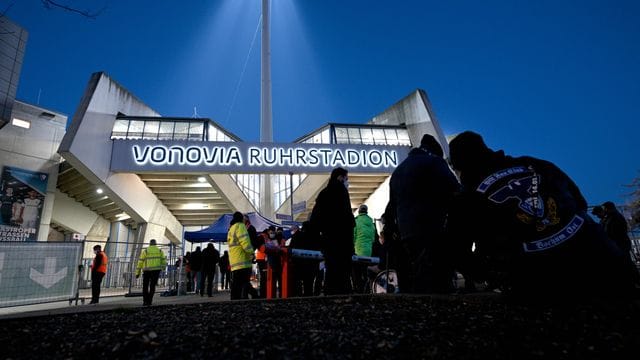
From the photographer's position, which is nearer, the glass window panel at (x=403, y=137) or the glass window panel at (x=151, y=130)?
the glass window panel at (x=151, y=130)

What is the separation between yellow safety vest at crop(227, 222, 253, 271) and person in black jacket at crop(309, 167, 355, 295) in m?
2.04

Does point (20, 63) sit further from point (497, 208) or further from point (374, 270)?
point (497, 208)

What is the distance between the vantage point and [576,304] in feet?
5.59

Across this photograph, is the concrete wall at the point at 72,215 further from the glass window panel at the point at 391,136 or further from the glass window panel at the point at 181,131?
the glass window panel at the point at 391,136

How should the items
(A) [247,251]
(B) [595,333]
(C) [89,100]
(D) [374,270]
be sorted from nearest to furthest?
(B) [595,333], (A) [247,251], (D) [374,270], (C) [89,100]

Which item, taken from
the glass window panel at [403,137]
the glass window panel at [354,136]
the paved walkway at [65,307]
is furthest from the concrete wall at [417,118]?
the paved walkway at [65,307]

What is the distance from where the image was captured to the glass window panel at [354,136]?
22984 millimetres

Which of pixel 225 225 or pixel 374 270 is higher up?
pixel 225 225

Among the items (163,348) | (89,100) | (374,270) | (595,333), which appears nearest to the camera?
(595,333)

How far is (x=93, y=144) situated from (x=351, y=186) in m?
14.3

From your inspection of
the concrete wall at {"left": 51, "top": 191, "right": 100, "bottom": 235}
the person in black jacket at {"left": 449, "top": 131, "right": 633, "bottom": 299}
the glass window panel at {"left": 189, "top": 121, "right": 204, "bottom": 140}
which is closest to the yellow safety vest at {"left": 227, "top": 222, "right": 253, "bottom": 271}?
the person in black jacket at {"left": 449, "top": 131, "right": 633, "bottom": 299}

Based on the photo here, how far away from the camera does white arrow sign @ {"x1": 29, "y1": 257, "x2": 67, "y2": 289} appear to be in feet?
26.2

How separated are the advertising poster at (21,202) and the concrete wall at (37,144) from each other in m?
0.31

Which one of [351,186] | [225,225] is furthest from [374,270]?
[351,186]
